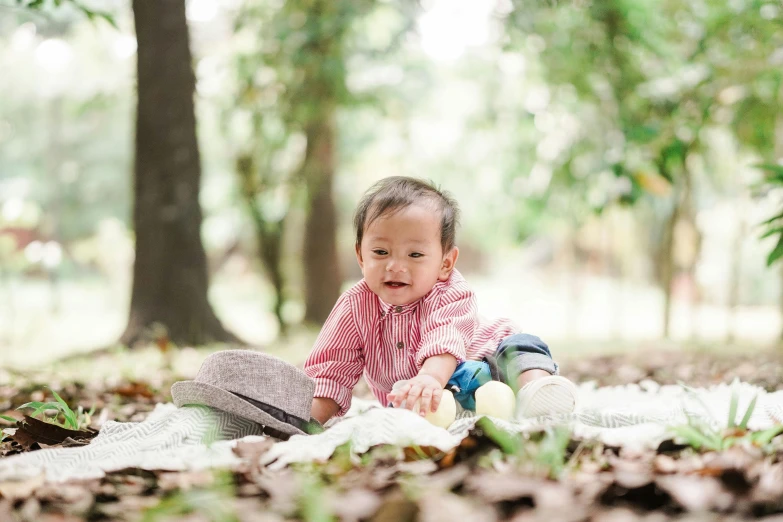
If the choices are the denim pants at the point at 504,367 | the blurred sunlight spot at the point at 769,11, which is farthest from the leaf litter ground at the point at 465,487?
the blurred sunlight spot at the point at 769,11

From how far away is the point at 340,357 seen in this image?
266cm

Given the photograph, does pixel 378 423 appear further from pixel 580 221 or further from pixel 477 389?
pixel 580 221

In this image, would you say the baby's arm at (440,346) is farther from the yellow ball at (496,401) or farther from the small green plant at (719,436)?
the small green plant at (719,436)

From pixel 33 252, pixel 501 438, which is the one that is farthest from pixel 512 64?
pixel 33 252

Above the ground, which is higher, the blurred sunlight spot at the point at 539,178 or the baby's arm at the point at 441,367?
the blurred sunlight spot at the point at 539,178

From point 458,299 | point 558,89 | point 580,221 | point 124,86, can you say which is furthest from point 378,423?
point 124,86

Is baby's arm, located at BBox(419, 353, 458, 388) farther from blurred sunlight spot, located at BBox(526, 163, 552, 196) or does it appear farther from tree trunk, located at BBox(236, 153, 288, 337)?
blurred sunlight spot, located at BBox(526, 163, 552, 196)

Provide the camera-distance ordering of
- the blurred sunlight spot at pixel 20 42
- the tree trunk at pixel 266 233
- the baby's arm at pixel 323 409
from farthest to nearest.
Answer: the blurred sunlight spot at pixel 20 42 < the tree trunk at pixel 266 233 < the baby's arm at pixel 323 409

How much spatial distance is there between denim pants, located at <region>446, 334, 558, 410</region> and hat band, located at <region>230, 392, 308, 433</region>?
1.65ft

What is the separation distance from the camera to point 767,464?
154cm

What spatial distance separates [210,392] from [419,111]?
29.6ft

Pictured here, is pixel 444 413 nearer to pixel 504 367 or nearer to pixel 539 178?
pixel 504 367

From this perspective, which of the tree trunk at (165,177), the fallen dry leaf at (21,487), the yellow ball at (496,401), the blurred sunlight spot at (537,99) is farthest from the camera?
the blurred sunlight spot at (537,99)

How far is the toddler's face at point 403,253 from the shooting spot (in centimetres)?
244
